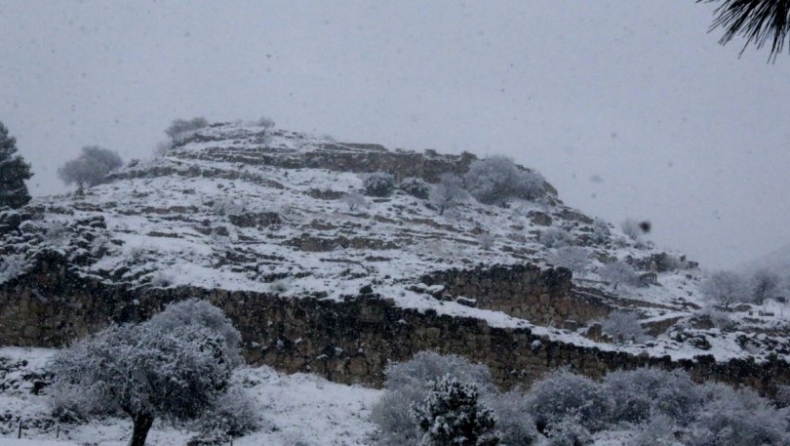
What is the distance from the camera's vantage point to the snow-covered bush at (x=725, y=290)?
34.4 meters

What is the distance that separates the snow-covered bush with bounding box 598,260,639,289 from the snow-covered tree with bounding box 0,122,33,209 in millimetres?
28477

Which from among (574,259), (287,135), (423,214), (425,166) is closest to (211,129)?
(287,135)

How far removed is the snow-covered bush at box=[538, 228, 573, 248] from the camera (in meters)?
37.9

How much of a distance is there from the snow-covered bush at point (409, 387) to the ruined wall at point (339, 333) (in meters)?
1.68

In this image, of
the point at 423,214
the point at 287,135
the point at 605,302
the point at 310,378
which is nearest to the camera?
the point at 310,378

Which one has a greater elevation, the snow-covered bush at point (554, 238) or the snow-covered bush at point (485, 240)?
the snow-covered bush at point (554, 238)

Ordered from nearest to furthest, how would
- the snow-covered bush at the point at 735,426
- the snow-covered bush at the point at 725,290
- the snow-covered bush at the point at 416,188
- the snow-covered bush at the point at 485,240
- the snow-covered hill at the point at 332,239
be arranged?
the snow-covered bush at the point at 735,426, the snow-covered hill at the point at 332,239, the snow-covered bush at the point at 485,240, the snow-covered bush at the point at 725,290, the snow-covered bush at the point at 416,188

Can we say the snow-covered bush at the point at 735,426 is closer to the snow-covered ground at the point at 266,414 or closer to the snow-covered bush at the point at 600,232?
the snow-covered ground at the point at 266,414

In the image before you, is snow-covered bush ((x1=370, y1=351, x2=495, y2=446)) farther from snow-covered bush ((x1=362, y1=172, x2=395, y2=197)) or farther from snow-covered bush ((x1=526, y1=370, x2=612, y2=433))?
snow-covered bush ((x1=362, y1=172, x2=395, y2=197))

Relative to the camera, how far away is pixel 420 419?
12203 mm

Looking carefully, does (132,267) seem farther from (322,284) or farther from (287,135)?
(287,135)

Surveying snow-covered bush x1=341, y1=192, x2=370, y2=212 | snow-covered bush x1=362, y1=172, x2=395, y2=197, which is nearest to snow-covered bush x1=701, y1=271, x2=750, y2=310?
snow-covered bush x1=362, y1=172, x2=395, y2=197

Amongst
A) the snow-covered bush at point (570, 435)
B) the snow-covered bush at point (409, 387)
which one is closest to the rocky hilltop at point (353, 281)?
the snow-covered bush at point (409, 387)

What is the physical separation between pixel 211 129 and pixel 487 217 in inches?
1034
